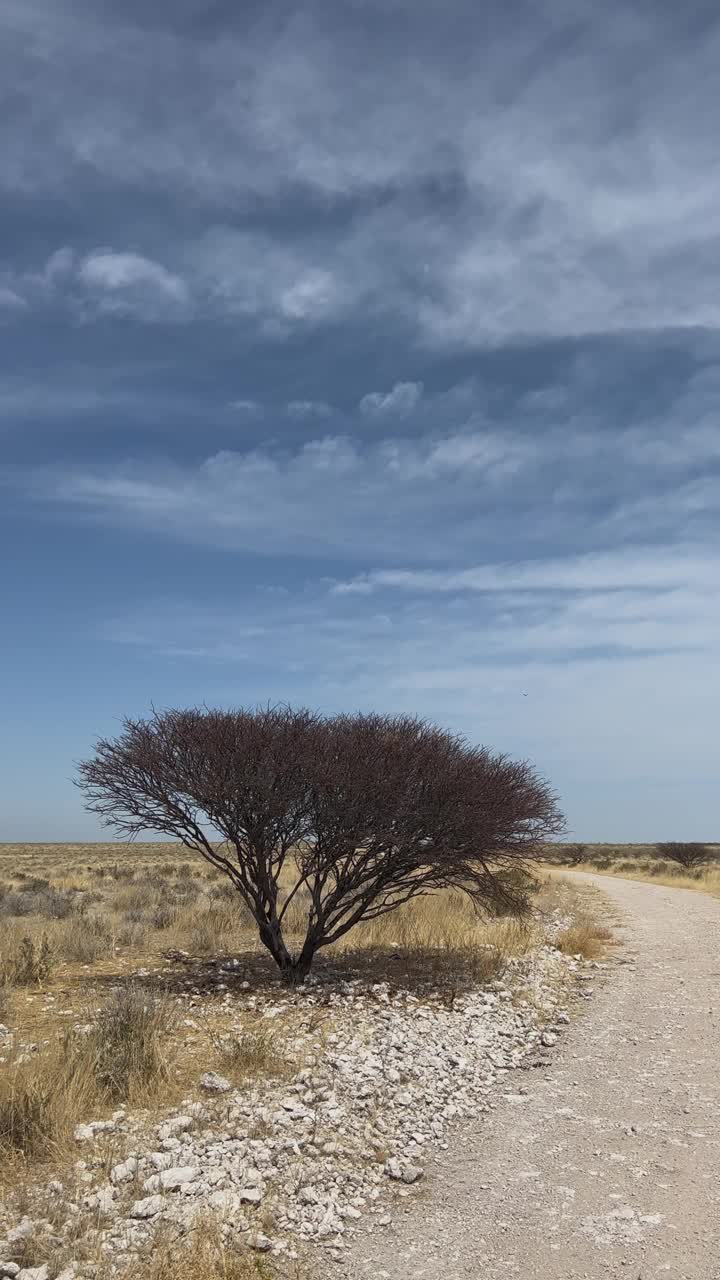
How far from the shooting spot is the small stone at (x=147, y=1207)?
5.30 metres

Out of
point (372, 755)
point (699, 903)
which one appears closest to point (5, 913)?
point (372, 755)

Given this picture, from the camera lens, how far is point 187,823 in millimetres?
11492

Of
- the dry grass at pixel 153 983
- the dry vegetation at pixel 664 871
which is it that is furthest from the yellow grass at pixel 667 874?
the dry grass at pixel 153 983

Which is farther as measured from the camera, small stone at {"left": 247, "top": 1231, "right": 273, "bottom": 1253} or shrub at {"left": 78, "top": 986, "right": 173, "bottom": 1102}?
shrub at {"left": 78, "top": 986, "right": 173, "bottom": 1102}

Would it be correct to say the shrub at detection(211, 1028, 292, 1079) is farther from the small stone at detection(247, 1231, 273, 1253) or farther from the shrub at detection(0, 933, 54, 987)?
the shrub at detection(0, 933, 54, 987)

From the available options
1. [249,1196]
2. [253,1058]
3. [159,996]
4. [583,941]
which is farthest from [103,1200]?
[583,941]

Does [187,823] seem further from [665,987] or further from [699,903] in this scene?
[699,903]

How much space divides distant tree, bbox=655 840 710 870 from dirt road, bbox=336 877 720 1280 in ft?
151

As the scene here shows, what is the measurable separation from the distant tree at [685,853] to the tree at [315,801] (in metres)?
44.4

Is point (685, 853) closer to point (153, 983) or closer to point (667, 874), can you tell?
point (667, 874)

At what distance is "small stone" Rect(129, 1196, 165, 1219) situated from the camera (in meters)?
5.30

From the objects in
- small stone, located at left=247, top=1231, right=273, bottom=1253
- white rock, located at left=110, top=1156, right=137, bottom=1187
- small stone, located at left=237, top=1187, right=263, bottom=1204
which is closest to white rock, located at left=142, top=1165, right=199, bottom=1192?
white rock, located at left=110, top=1156, right=137, bottom=1187

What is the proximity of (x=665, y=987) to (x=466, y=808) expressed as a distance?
175 inches

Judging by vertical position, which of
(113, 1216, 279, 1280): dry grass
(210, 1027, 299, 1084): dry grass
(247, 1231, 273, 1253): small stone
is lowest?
(247, 1231, 273, 1253): small stone
